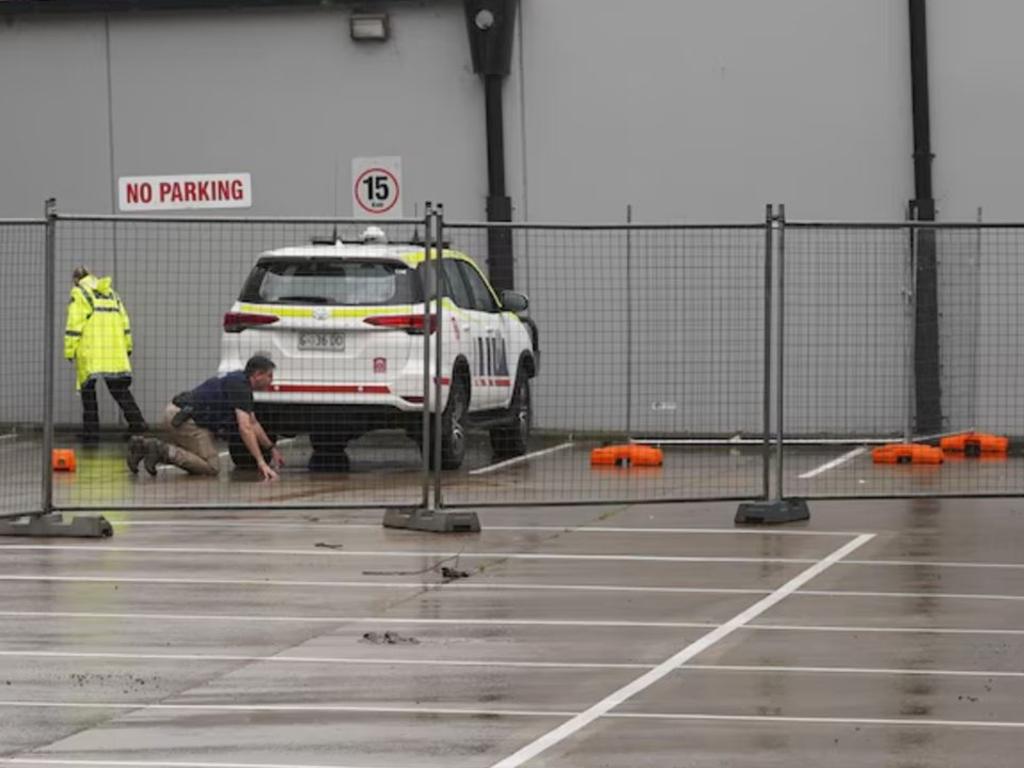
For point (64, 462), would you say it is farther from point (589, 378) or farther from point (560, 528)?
point (560, 528)

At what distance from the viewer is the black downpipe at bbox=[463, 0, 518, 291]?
25.6 m

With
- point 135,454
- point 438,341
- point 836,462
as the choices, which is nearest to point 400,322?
point 135,454

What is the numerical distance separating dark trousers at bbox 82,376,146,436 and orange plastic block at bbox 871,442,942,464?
636 centimetres

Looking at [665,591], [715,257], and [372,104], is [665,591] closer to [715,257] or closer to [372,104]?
[715,257]

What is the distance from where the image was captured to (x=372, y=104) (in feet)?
86.1

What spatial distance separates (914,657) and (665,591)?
8.18 ft

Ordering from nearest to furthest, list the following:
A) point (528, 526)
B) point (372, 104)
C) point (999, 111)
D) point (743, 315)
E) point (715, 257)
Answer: point (528, 526) < point (743, 315) < point (715, 257) < point (999, 111) < point (372, 104)

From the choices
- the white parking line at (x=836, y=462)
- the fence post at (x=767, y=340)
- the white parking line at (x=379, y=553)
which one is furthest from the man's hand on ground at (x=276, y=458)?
the fence post at (x=767, y=340)

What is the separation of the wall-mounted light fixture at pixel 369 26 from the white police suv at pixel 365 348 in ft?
17.9

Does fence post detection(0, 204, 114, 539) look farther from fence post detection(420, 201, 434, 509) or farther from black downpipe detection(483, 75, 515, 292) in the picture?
black downpipe detection(483, 75, 515, 292)

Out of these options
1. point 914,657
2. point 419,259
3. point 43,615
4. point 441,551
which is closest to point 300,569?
point 441,551

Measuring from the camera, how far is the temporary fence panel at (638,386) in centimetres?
1883

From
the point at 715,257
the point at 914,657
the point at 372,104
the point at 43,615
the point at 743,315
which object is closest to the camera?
the point at 914,657

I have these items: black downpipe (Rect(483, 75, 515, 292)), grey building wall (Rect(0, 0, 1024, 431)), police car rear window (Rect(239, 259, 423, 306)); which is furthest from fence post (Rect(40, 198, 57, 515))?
black downpipe (Rect(483, 75, 515, 292))
